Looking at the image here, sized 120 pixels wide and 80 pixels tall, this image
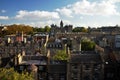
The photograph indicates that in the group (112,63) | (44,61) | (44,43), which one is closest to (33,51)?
(44,43)

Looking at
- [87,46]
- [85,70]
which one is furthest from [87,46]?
[85,70]

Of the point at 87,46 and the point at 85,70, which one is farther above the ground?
the point at 87,46

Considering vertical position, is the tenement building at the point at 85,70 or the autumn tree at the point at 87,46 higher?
the autumn tree at the point at 87,46

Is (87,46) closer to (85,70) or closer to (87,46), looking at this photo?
(87,46)

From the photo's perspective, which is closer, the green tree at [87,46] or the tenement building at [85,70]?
the tenement building at [85,70]

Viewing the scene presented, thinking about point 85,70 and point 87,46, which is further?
point 87,46

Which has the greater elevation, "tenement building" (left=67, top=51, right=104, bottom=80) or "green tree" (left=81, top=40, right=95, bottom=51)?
"green tree" (left=81, top=40, right=95, bottom=51)

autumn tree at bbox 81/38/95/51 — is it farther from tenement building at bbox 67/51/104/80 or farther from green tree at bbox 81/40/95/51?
tenement building at bbox 67/51/104/80

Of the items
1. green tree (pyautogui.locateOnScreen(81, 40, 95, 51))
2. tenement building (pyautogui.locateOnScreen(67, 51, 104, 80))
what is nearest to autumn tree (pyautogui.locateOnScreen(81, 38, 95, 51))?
green tree (pyautogui.locateOnScreen(81, 40, 95, 51))

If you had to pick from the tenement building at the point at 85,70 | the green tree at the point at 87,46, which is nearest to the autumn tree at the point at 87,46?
the green tree at the point at 87,46

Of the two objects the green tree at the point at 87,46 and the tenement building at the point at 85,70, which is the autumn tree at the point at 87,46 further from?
the tenement building at the point at 85,70

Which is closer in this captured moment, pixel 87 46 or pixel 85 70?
pixel 85 70

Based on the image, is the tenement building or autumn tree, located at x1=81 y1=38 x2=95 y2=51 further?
autumn tree, located at x1=81 y1=38 x2=95 y2=51

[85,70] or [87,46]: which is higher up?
[87,46]
